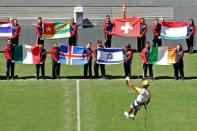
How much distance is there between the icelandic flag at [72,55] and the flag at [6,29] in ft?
15.6

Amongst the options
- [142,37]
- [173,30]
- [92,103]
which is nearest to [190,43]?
[173,30]

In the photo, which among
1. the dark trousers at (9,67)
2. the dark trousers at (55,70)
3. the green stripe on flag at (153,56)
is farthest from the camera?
the green stripe on flag at (153,56)

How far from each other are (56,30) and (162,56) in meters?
6.98

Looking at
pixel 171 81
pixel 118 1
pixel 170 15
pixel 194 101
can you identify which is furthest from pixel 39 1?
pixel 194 101

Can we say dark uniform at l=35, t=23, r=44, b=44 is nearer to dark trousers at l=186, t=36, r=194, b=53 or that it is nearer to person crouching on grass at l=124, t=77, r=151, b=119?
dark trousers at l=186, t=36, r=194, b=53

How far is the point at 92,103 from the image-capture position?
36.3m

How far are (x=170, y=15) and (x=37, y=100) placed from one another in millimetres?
13681

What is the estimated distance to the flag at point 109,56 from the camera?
40.6m

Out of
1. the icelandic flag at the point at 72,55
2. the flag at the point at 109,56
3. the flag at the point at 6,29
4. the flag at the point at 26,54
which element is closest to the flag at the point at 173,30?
the flag at the point at 109,56

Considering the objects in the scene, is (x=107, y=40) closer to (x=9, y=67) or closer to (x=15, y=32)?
(x=15, y=32)

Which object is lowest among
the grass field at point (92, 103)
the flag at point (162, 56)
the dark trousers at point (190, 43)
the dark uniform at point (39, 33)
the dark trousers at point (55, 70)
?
the grass field at point (92, 103)

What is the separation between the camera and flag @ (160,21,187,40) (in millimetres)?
44906

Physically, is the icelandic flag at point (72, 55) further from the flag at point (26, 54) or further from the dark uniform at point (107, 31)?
the dark uniform at point (107, 31)

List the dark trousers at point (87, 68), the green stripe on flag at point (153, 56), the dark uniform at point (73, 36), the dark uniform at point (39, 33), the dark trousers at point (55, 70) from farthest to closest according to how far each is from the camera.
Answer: the dark uniform at point (39, 33)
the dark uniform at point (73, 36)
the green stripe on flag at point (153, 56)
the dark trousers at point (87, 68)
the dark trousers at point (55, 70)
